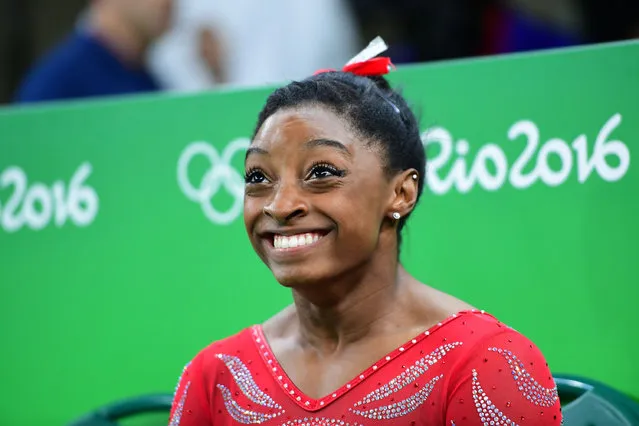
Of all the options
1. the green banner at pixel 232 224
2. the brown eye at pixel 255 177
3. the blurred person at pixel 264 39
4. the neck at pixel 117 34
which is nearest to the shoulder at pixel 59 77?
the neck at pixel 117 34

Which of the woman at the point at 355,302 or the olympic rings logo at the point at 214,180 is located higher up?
the olympic rings logo at the point at 214,180

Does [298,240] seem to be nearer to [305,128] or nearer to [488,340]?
[305,128]

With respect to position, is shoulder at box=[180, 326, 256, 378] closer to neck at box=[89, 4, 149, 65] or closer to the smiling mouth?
the smiling mouth

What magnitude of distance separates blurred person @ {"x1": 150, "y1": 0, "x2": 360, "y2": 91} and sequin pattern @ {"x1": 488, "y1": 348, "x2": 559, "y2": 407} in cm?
245

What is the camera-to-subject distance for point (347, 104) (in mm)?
1895

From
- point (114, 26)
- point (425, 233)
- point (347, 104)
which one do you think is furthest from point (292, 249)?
point (114, 26)

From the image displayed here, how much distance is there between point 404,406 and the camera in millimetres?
1826

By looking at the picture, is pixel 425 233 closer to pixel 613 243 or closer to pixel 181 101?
pixel 613 243

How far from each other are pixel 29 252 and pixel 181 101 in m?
0.59

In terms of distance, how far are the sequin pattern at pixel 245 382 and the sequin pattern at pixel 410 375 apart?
18 centimetres

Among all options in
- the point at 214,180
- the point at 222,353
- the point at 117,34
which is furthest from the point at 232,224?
the point at 117,34

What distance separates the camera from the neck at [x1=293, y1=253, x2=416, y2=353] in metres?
1.92

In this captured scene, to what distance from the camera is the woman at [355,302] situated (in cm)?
180

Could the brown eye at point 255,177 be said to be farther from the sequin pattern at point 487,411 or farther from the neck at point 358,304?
the sequin pattern at point 487,411
